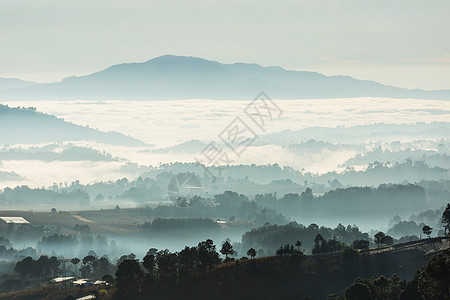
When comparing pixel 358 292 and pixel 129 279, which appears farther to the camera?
pixel 129 279

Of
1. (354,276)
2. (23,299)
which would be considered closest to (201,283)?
(354,276)

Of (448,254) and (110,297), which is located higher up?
(448,254)

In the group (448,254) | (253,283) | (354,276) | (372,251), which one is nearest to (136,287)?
(253,283)

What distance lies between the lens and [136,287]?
168875 millimetres

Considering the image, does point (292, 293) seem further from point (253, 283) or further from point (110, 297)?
point (110, 297)

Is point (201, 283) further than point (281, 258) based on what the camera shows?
No

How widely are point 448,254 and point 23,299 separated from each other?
12098 cm

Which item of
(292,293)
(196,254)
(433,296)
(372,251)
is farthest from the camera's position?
(372,251)

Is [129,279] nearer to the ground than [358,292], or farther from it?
farther from it

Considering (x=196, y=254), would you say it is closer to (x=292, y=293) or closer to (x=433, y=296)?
(x=292, y=293)

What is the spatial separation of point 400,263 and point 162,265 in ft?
204

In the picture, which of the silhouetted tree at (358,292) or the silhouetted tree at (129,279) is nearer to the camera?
the silhouetted tree at (358,292)

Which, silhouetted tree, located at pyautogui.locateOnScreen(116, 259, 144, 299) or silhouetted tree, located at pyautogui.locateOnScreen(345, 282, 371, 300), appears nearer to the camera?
silhouetted tree, located at pyautogui.locateOnScreen(345, 282, 371, 300)

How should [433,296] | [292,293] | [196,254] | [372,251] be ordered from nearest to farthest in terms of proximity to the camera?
1. [433,296]
2. [292,293]
3. [196,254]
4. [372,251]
